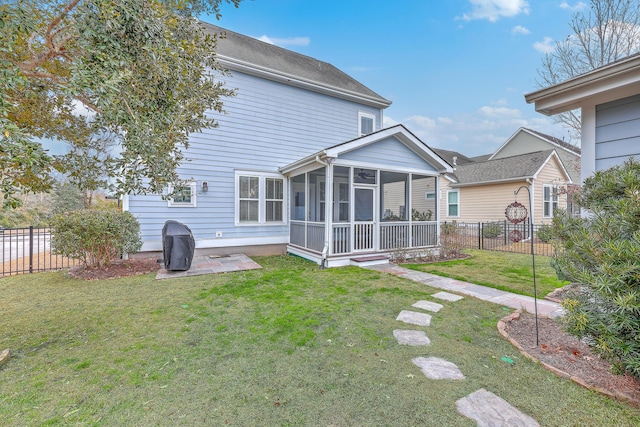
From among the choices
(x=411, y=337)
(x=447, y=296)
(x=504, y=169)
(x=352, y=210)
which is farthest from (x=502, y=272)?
(x=504, y=169)

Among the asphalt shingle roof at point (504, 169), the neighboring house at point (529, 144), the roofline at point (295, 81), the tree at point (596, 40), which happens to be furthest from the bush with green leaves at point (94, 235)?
the neighboring house at point (529, 144)

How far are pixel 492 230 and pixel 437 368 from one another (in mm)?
12696

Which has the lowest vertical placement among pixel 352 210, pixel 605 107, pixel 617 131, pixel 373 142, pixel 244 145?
pixel 352 210

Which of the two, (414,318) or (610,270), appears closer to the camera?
(610,270)

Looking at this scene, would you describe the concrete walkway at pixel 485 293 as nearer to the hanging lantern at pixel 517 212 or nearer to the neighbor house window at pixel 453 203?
the hanging lantern at pixel 517 212

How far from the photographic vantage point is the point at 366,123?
38.0ft

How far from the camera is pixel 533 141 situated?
2131 cm

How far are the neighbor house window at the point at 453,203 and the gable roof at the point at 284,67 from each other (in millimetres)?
8023

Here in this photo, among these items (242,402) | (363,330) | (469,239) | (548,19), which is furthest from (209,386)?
(548,19)

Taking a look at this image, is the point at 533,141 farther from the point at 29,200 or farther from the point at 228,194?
the point at 29,200

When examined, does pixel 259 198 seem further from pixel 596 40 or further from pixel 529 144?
pixel 529 144

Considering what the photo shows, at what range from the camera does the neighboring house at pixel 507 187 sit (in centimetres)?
1359

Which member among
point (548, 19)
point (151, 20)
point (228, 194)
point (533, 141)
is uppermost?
point (548, 19)

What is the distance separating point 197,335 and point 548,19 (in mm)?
14984
